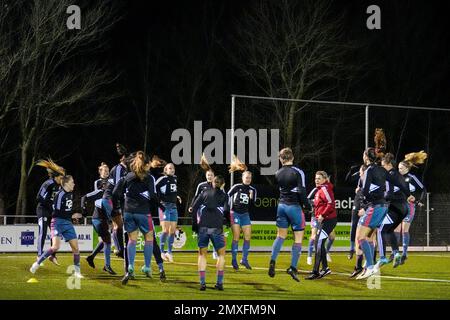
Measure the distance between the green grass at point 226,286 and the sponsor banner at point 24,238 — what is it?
8750mm

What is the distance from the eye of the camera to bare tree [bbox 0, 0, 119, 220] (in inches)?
1452

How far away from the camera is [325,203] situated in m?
18.2

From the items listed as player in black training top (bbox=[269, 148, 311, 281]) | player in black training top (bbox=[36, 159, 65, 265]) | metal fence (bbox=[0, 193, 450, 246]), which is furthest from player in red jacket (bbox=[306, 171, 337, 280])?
metal fence (bbox=[0, 193, 450, 246])

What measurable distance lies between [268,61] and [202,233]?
30.6 meters

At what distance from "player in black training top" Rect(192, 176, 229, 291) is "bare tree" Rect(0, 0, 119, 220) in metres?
23.7

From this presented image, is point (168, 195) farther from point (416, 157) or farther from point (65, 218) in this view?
point (416, 157)

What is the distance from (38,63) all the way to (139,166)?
2487cm

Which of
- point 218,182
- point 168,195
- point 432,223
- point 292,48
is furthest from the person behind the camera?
point 292,48

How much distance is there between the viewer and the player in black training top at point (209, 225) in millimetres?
15070

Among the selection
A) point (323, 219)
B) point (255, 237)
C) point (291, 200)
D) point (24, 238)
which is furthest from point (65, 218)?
point (255, 237)

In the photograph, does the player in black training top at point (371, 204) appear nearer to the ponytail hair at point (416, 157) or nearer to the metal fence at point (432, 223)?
the ponytail hair at point (416, 157)

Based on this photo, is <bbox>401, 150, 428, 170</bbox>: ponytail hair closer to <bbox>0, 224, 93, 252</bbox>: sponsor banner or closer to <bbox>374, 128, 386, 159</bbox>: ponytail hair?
<bbox>374, 128, 386, 159</bbox>: ponytail hair
